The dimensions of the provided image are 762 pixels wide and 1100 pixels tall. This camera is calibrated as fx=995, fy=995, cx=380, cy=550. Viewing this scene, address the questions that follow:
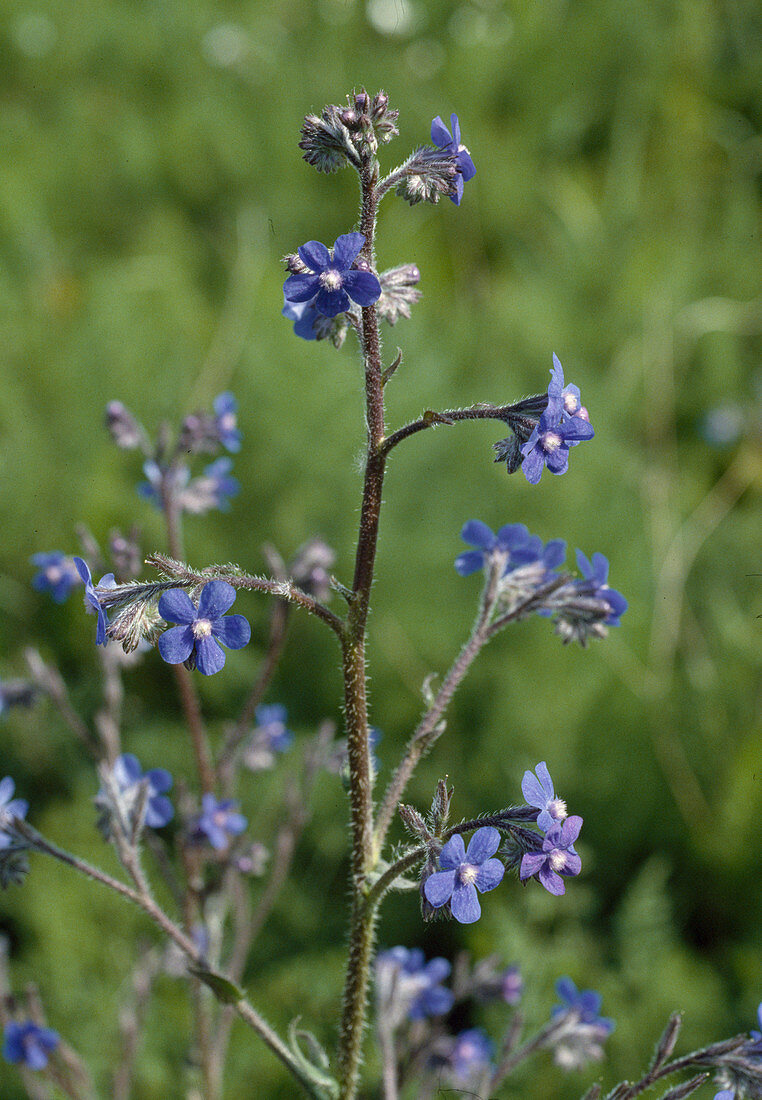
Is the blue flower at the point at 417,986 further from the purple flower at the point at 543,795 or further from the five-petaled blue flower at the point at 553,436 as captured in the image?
the five-petaled blue flower at the point at 553,436

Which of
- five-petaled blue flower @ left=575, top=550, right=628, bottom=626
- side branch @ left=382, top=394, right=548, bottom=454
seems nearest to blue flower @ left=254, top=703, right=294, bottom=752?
five-petaled blue flower @ left=575, top=550, right=628, bottom=626

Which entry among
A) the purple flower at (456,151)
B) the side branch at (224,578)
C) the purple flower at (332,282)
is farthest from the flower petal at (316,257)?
the side branch at (224,578)

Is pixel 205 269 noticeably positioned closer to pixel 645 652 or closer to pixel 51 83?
pixel 51 83

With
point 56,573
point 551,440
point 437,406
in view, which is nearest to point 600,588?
point 551,440

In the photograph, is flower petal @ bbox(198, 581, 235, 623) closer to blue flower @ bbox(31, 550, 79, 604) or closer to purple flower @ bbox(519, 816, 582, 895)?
purple flower @ bbox(519, 816, 582, 895)

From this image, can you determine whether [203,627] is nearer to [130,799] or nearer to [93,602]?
[93,602]

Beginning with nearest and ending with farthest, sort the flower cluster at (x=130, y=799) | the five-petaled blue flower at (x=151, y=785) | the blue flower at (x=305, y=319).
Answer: the blue flower at (x=305, y=319), the flower cluster at (x=130, y=799), the five-petaled blue flower at (x=151, y=785)
